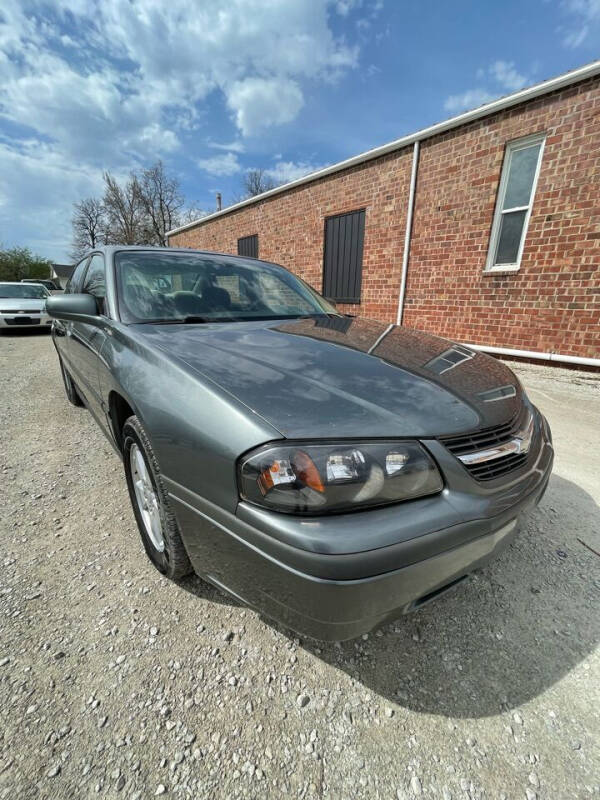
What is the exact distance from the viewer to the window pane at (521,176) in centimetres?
538

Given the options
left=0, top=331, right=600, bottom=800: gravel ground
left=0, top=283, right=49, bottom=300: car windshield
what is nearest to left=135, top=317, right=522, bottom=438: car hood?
left=0, top=331, right=600, bottom=800: gravel ground

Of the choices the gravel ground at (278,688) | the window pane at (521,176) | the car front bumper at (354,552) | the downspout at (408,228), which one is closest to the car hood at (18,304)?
the downspout at (408,228)

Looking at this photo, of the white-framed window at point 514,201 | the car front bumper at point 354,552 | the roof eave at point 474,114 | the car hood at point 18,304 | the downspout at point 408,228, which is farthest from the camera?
the car hood at point 18,304

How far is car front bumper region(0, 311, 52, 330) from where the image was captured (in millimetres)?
9453

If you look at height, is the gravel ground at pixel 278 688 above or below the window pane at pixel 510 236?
below

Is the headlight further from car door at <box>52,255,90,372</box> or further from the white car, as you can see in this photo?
the white car

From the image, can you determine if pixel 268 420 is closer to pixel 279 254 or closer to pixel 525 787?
pixel 525 787

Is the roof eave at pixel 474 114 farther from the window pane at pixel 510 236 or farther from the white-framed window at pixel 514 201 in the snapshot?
the window pane at pixel 510 236

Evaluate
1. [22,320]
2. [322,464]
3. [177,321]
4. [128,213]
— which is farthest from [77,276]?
[128,213]

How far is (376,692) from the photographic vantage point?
1.26m

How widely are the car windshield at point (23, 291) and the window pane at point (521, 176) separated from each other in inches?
471

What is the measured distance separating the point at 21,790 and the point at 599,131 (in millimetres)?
7372

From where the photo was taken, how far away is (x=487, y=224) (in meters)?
5.87

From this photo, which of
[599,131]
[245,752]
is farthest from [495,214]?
[245,752]
